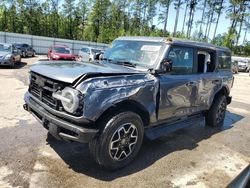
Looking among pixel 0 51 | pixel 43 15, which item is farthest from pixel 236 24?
pixel 0 51

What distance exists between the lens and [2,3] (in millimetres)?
46250

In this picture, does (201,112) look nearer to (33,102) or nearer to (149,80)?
(149,80)

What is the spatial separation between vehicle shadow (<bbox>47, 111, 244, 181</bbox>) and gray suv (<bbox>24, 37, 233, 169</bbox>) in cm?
16

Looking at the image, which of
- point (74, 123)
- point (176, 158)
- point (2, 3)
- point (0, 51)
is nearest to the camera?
point (74, 123)

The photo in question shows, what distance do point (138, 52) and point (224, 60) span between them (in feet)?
9.21

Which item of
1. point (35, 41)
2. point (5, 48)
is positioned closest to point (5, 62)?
point (5, 48)

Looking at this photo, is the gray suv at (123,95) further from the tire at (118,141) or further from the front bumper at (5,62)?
the front bumper at (5,62)

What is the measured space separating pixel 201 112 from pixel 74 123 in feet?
11.6

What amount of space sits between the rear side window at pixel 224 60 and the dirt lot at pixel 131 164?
1578 millimetres

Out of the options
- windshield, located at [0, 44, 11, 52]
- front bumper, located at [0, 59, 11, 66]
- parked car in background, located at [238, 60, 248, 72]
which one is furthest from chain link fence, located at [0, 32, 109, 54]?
front bumper, located at [0, 59, 11, 66]

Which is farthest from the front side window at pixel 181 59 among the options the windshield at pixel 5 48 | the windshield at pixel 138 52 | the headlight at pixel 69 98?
the windshield at pixel 5 48

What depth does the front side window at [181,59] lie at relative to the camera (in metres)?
4.73

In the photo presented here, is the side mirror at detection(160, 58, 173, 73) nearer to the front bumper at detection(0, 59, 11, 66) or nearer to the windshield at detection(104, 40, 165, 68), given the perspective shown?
the windshield at detection(104, 40, 165, 68)

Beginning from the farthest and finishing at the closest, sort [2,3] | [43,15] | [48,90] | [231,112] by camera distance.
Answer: [43,15] → [2,3] → [231,112] → [48,90]
